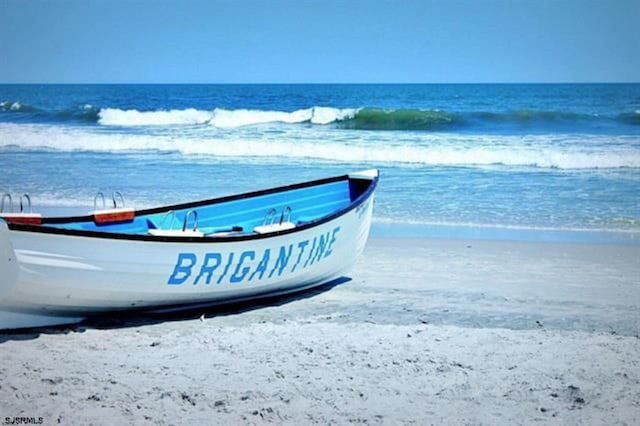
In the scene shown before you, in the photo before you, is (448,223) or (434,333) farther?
(448,223)

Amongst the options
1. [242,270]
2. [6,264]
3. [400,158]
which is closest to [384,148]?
[400,158]

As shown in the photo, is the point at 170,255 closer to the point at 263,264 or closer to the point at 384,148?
the point at 263,264

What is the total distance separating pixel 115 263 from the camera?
468 centimetres

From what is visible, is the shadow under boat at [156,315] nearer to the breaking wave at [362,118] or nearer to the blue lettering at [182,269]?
the blue lettering at [182,269]

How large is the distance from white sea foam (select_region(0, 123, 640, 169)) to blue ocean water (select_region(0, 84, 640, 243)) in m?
0.04

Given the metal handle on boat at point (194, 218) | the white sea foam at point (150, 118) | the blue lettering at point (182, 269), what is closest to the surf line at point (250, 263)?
the blue lettering at point (182, 269)

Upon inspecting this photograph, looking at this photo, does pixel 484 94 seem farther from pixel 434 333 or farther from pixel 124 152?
pixel 434 333

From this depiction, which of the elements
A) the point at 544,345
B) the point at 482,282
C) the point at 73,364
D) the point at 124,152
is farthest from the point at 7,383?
the point at 124,152

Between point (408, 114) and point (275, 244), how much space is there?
1941 cm

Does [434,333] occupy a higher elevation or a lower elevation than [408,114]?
lower

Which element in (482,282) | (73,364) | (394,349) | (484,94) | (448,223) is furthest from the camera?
(484,94)

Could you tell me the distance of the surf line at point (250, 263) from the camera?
4.98 m

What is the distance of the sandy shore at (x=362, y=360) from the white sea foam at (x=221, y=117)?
64.2 feet

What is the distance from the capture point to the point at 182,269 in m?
4.95
